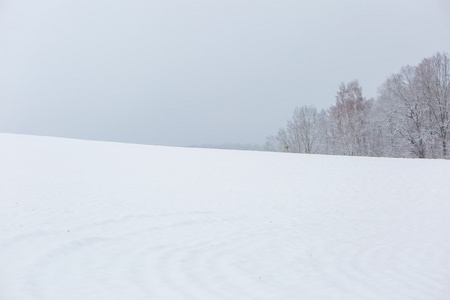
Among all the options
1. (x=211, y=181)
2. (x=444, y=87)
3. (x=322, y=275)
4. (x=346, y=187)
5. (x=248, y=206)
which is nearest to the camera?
(x=322, y=275)

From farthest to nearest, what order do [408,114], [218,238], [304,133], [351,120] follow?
[304,133] → [351,120] → [408,114] → [218,238]

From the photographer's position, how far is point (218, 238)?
633cm

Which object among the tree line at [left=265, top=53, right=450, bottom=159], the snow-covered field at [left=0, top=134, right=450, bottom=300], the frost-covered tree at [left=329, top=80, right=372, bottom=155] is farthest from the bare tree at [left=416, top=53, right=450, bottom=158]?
the snow-covered field at [left=0, top=134, right=450, bottom=300]

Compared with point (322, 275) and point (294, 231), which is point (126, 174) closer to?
point (294, 231)

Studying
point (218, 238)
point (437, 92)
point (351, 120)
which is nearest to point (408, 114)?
point (437, 92)

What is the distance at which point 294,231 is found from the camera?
7.05m

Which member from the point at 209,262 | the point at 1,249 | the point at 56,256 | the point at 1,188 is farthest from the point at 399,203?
the point at 1,188

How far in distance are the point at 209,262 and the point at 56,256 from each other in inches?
101

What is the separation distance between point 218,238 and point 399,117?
1107 inches

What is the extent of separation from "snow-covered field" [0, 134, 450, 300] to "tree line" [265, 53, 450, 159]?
1638 centimetres

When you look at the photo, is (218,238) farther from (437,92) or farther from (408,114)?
(437,92)

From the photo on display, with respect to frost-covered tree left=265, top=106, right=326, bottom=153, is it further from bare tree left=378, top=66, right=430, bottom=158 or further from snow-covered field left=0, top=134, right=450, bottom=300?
snow-covered field left=0, top=134, right=450, bottom=300

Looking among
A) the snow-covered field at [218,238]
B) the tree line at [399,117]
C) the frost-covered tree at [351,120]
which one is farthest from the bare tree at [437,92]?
the snow-covered field at [218,238]

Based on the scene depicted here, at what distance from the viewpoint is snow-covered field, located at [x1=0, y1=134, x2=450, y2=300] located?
4.18 meters
